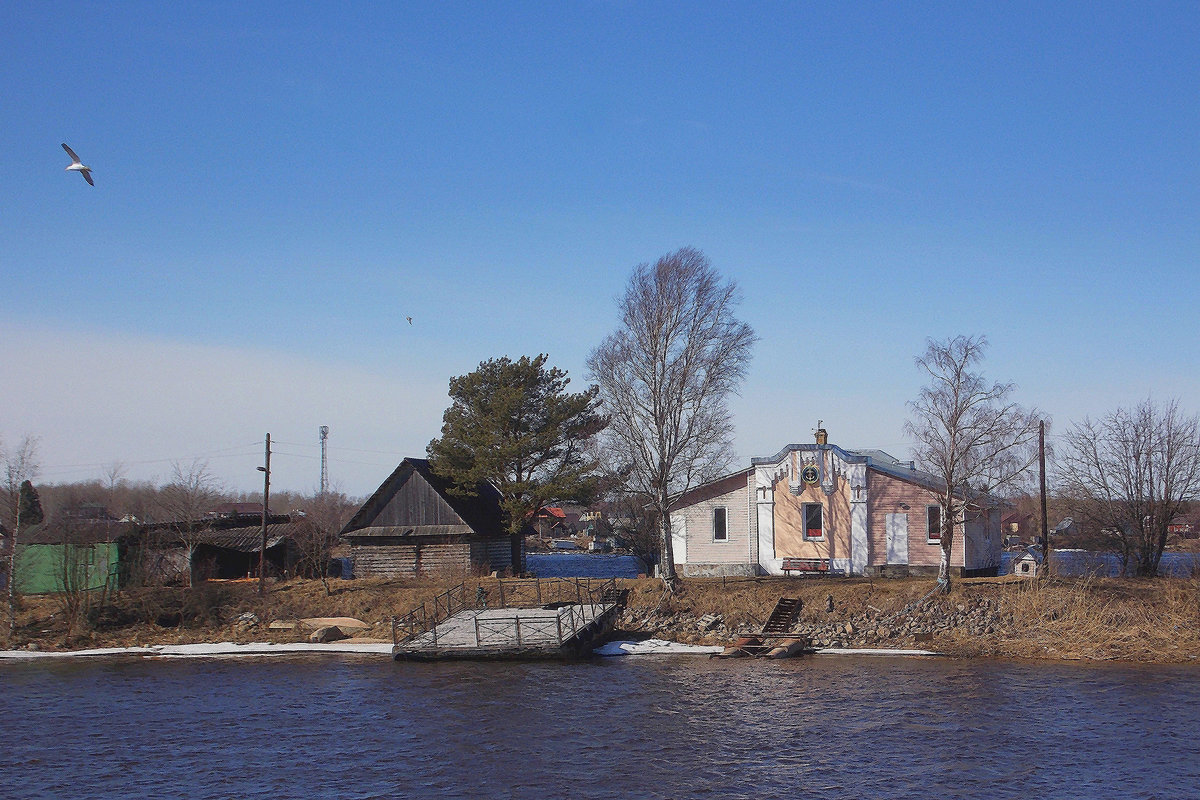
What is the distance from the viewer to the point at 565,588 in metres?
41.4

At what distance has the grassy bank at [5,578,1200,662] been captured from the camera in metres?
32.0

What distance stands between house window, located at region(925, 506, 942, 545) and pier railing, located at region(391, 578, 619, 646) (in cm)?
1357

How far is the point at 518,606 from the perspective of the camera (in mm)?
Result: 39531

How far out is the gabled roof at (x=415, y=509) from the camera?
46250mm

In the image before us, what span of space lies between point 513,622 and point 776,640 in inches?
366

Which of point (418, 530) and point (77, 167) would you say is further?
point (418, 530)

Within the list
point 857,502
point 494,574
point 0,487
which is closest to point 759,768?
point 857,502

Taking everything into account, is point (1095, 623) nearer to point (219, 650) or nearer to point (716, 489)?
point (716, 489)

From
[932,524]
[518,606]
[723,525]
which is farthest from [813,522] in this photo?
[518,606]

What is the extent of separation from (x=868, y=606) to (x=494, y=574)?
61.4 ft

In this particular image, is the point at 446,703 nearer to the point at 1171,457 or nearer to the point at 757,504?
the point at 757,504

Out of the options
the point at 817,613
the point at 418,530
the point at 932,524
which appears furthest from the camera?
the point at 418,530

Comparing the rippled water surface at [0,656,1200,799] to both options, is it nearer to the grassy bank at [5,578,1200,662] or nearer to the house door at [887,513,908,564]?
the grassy bank at [5,578,1200,662]

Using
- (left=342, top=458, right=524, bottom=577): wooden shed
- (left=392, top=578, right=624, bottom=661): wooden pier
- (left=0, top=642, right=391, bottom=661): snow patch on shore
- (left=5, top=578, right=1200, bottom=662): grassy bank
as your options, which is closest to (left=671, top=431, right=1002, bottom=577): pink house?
(left=5, top=578, right=1200, bottom=662): grassy bank
